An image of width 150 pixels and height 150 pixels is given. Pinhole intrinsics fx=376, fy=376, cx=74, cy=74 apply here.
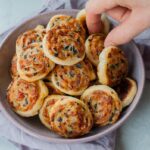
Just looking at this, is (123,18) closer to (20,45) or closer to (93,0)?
(93,0)

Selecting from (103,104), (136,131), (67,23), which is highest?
(67,23)

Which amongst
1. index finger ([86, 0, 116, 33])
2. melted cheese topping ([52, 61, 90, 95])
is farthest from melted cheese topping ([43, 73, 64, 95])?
index finger ([86, 0, 116, 33])

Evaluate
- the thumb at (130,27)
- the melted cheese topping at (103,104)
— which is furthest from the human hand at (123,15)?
the melted cheese topping at (103,104)

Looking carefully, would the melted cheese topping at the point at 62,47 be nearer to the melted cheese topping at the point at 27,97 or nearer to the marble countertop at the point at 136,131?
the melted cheese topping at the point at 27,97

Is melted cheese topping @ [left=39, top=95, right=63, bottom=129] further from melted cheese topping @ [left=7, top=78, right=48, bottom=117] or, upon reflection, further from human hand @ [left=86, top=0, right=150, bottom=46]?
human hand @ [left=86, top=0, right=150, bottom=46]

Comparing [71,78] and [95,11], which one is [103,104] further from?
[95,11]

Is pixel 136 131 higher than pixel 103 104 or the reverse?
the reverse

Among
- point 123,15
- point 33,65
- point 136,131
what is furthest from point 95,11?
point 136,131
